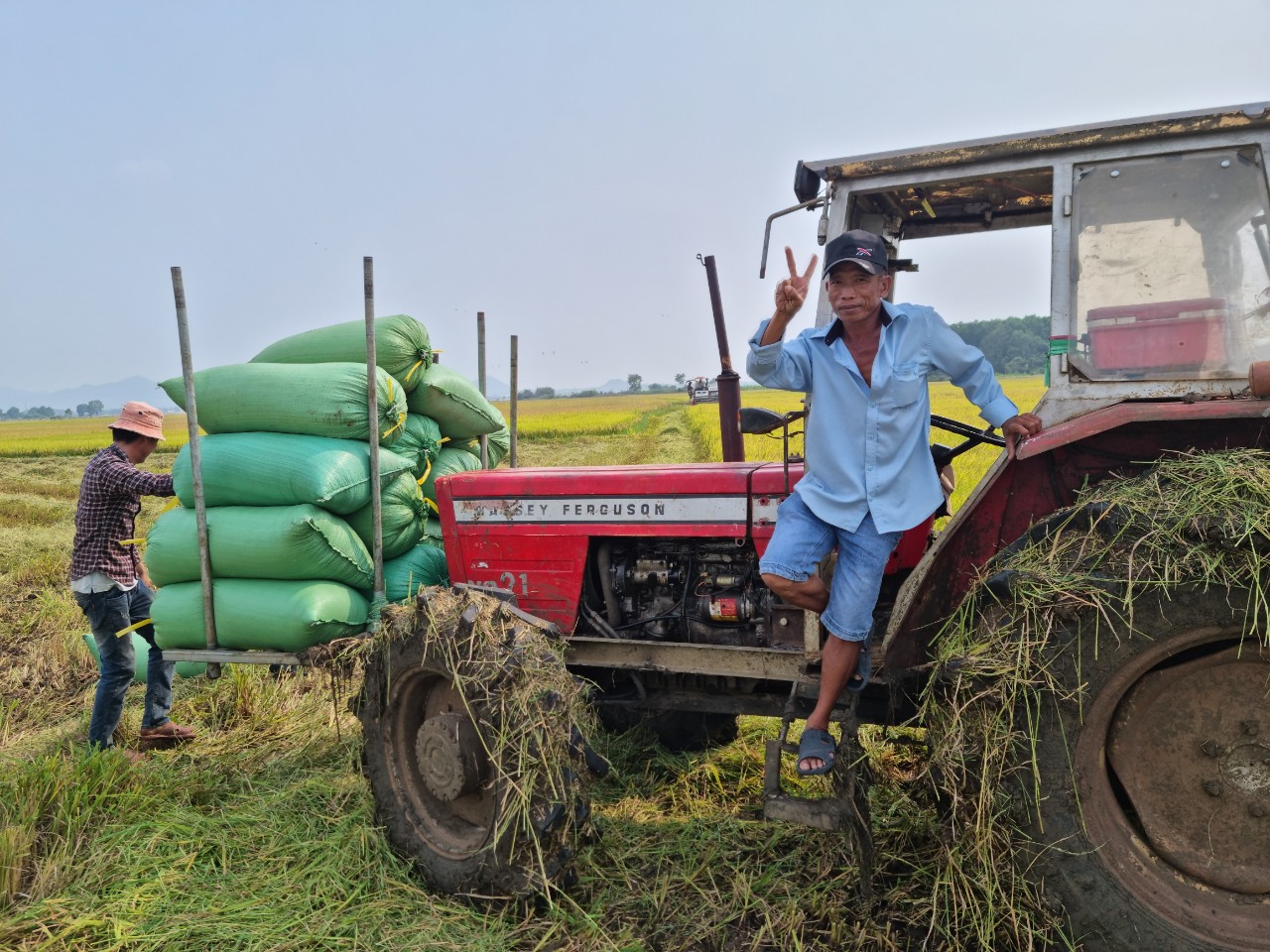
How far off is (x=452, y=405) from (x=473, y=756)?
6.82 ft

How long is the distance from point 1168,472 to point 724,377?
6.71 ft

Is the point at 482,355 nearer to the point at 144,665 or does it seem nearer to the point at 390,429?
the point at 390,429

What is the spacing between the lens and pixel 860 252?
2797 millimetres

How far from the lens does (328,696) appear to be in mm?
5250

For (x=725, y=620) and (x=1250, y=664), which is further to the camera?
(x=725, y=620)

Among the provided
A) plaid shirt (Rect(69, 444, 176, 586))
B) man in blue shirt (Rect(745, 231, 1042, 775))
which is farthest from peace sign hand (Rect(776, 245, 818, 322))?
plaid shirt (Rect(69, 444, 176, 586))

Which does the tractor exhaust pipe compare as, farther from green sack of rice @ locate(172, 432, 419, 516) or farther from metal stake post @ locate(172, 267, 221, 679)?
metal stake post @ locate(172, 267, 221, 679)

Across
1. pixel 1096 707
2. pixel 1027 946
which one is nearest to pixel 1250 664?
pixel 1096 707

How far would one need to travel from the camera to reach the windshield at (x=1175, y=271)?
2.71 meters

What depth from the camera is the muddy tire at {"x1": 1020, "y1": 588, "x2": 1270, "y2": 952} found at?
7.56 ft

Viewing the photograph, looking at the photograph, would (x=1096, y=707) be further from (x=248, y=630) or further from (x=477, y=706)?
(x=248, y=630)

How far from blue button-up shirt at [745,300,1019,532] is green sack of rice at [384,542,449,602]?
86.8 inches

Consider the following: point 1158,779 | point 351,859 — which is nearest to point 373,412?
point 351,859

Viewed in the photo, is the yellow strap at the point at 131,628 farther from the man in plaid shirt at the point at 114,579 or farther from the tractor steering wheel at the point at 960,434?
the tractor steering wheel at the point at 960,434
